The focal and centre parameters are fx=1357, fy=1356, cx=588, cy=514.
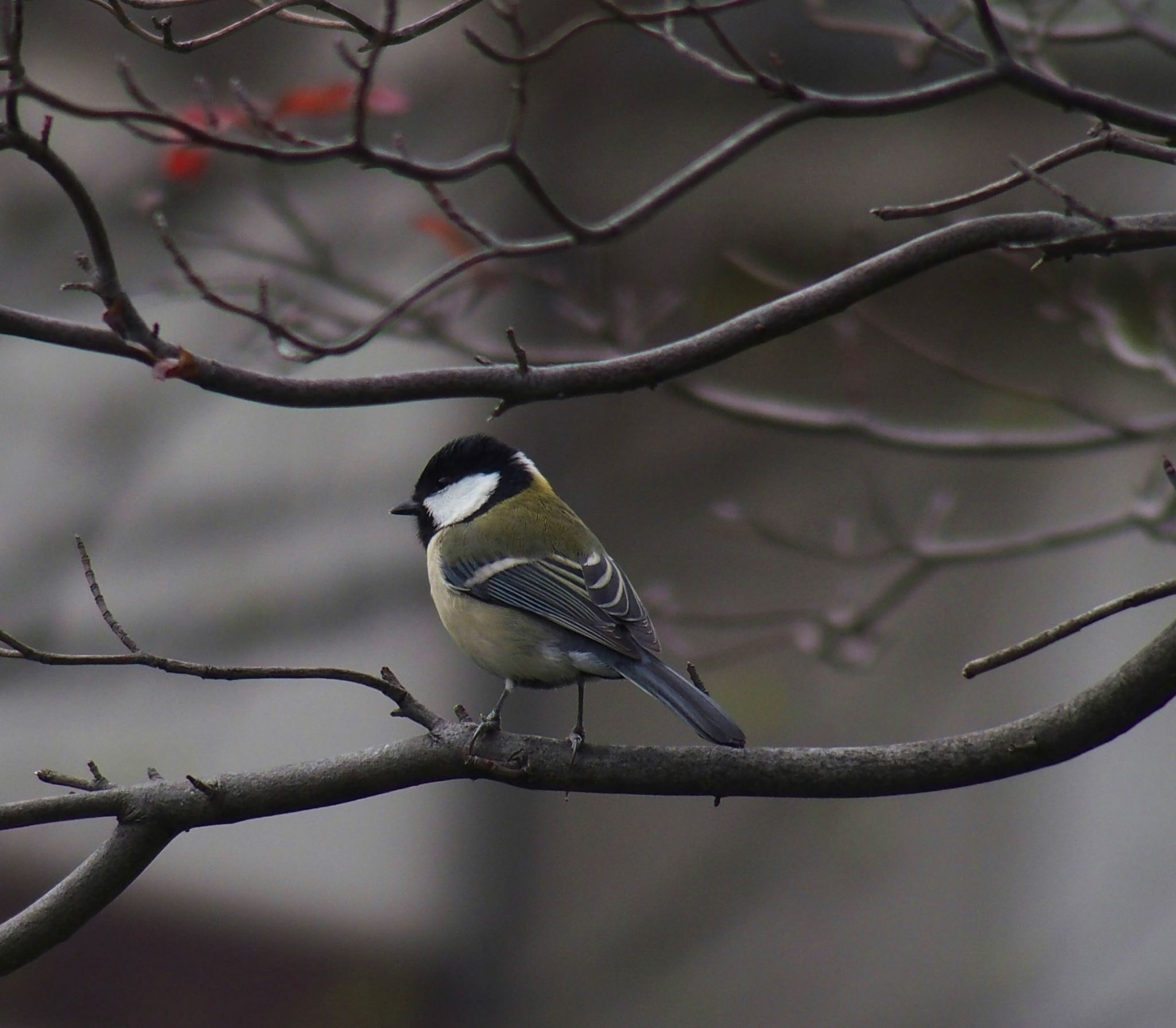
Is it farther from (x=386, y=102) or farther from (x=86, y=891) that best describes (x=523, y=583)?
(x=386, y=102)

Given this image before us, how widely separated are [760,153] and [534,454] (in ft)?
6.00

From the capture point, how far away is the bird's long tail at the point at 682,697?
7.40ft

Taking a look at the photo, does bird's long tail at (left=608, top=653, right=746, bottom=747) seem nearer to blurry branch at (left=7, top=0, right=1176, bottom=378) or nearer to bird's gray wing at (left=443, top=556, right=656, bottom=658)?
bird's gray wing at (left=443, top=556, right=656, bottom=658)

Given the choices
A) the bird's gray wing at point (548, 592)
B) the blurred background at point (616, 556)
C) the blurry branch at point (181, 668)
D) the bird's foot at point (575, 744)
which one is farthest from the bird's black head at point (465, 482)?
the blurred background at point (616, 556)

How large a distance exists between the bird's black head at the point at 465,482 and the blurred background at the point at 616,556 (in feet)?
6.60

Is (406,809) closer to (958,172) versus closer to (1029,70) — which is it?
(958,172)

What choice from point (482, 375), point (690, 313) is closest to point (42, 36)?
point (690, 313)

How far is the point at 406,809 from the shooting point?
685 cm

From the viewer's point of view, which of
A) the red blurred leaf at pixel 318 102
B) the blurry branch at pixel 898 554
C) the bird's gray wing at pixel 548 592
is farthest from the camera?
the red blurred leaf at pixel 318 102

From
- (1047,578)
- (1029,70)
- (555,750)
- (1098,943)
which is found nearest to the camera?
(1029,70)

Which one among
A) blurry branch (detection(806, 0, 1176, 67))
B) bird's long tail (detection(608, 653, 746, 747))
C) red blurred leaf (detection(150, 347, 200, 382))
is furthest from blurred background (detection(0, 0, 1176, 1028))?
red blurred leaf (detection(150, 347, 200, 382))

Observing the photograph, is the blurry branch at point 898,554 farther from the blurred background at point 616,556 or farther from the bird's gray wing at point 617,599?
the blurred background at point 616,556

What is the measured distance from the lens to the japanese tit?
288 centimetres

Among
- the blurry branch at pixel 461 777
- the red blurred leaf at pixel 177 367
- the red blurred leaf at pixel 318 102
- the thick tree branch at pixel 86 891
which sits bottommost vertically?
the thick tree branch at pixel 86 891
